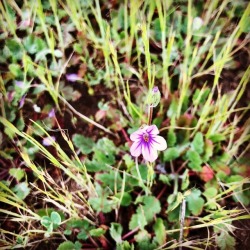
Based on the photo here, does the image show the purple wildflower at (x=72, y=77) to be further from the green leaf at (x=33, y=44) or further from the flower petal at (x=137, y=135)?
the flower petal at (x=137, y=135)

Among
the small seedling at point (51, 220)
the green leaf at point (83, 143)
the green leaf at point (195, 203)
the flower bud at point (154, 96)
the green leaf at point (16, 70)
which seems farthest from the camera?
the green leaf at point (16, 70)

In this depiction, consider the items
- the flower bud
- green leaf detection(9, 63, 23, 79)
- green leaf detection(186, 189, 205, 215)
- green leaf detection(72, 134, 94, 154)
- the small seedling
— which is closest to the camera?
the flower bud

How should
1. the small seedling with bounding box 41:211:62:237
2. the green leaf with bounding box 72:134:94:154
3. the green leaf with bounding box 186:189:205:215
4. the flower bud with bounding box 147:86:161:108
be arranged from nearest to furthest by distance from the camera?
the flower bud with bounding box 147:86:161:108
the small seedling with bounding box 41:211:62:237
the green leaf with bounding box 186:189:205:215
the green leaf with bounding box 72:134:94:154

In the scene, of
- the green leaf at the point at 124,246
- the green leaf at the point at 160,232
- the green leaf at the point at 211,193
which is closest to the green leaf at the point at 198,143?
the green leaf at the point at 211,193

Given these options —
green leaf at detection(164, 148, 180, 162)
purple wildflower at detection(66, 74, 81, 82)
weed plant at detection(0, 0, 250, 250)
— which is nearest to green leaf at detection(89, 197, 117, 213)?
weed plant at detection(0, 0, 250, 250)

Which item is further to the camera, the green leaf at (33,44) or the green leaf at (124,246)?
the green leaf at (33,44)

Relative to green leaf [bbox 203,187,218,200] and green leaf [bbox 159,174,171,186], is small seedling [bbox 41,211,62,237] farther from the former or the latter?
green leaf [bbox 203,187,218,200]

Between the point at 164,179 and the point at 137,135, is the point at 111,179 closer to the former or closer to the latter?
the point at 164,179
